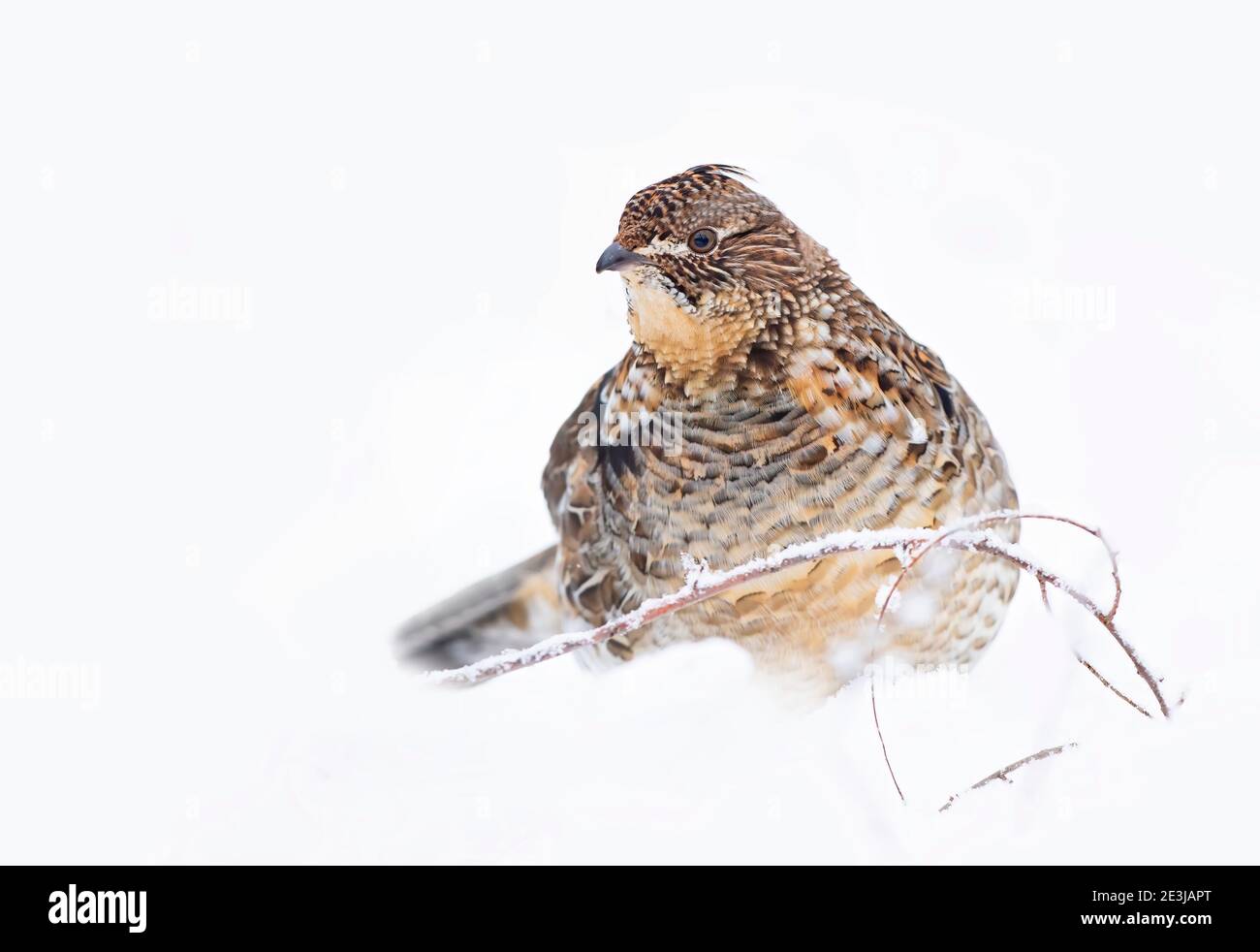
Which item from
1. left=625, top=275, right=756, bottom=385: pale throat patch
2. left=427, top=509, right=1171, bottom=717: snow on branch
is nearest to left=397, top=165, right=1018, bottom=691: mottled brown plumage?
left=625, top=275, right=756, bottom=385: pale throat patch

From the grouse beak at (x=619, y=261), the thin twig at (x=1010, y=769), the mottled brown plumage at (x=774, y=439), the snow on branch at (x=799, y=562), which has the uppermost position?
the grouse beak at (x=619, y=261)

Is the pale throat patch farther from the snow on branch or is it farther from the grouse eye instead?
the snow on branch

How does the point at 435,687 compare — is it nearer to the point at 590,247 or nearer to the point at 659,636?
the point at 659,636

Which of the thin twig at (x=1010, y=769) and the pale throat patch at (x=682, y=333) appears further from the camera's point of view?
the pale throat patch at (x=682, y=333)

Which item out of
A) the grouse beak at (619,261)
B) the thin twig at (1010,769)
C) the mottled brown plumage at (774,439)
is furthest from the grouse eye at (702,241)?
the thin twig at (1010,769)

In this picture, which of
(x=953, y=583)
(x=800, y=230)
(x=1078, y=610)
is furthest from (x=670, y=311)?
(x=1078, y=610)

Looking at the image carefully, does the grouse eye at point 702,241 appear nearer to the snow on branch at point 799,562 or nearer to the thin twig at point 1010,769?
the snow on branch at point 799,562

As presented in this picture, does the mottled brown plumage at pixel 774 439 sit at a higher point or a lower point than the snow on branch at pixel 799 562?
higher

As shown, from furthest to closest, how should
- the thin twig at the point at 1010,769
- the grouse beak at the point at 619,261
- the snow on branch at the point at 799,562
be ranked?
the grouse beak at the point at 619,261
the thin twig at the point at 1010,769
the snow on branch at the point at 799,562
